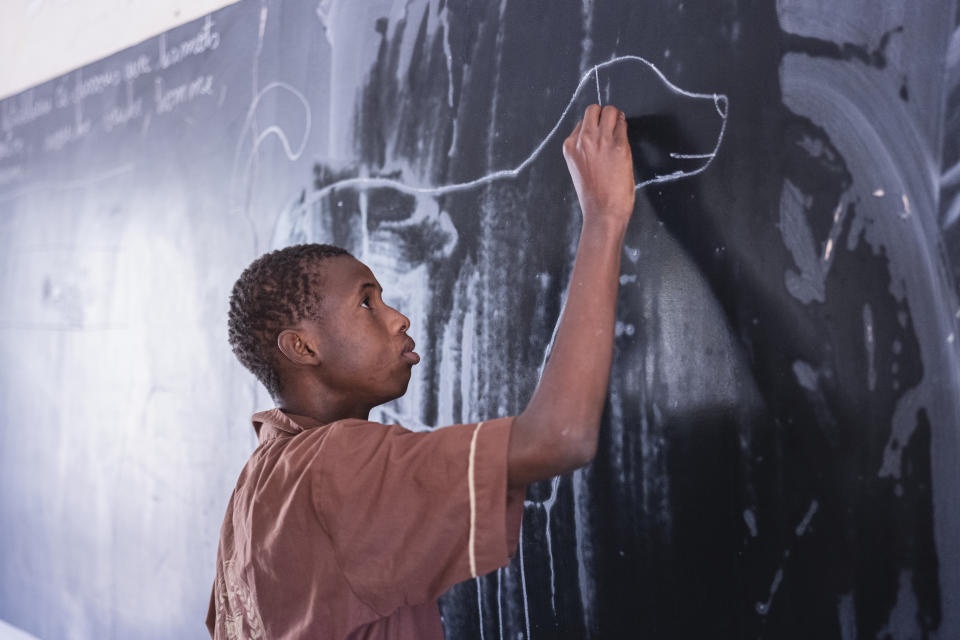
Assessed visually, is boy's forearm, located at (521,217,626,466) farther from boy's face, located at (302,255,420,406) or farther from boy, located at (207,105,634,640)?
boy's face, located at (302,255,420,406)

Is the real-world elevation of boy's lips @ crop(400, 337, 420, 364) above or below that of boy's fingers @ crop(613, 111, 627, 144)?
below

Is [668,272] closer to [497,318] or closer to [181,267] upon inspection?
[497,318]

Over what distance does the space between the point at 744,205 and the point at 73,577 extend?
68.3 inches

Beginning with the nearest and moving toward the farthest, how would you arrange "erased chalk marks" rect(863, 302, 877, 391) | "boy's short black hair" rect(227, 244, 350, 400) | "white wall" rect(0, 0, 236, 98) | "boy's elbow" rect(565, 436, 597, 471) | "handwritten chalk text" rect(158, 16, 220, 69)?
"boy's elbow" rect(565, 436, 597, 471)
"erased chalk marks" rect(863, 302, 877, 391)
"boy's short black hair" rect(227, 244, 350, 400)
"handwritten chalk text" rect(158, 16, 220, 69)
"white wall" rect(0, 0, 236, 98)

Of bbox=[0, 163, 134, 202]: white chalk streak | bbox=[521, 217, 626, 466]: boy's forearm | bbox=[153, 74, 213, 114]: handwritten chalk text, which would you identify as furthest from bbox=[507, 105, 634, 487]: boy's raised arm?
bbox=[0, 163, 134, 202]: white chalk streak

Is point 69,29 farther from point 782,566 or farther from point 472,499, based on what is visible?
point 782,566

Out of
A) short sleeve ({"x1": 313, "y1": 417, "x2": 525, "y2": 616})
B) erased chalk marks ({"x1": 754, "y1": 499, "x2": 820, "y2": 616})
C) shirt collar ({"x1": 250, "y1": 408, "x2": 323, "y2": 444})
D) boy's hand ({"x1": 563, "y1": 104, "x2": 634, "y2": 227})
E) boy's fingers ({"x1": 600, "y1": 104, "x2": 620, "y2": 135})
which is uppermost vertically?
boy's fingers ({"x1": 600, "y1": 104, "x2": 620, "y2": 135})

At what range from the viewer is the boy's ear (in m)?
0.84

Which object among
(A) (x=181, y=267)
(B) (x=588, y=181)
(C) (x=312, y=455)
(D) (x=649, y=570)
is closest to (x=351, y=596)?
(C) (x=312, y=455)

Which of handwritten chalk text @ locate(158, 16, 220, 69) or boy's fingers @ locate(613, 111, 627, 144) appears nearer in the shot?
boy's fingers @ locate(613, 111, 627, 144)

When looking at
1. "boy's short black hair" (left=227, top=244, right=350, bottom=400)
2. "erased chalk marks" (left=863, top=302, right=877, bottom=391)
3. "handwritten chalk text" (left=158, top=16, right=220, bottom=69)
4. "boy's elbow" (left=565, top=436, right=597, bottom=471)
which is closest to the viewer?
"boy's elbow" (left=565, top=436, right=597, bottom=471)

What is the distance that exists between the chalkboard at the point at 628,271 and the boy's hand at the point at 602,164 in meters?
0.06

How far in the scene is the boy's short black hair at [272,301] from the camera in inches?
33.3

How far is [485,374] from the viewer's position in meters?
1.06
